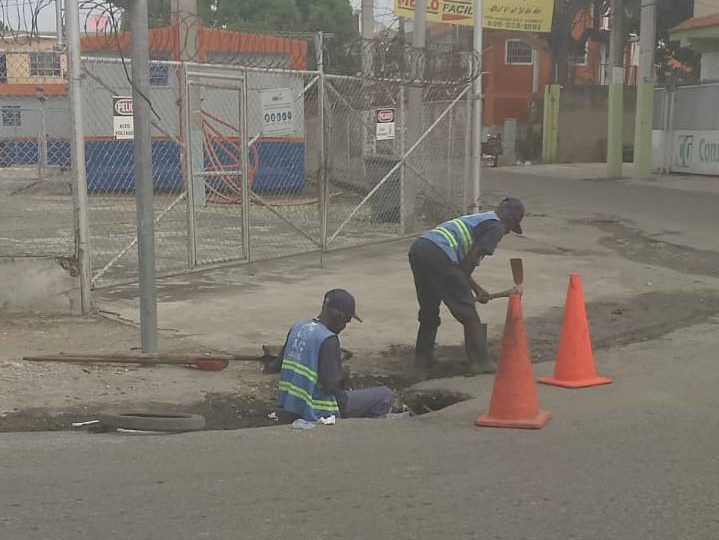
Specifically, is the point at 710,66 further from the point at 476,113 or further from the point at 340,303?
the point at 340,303

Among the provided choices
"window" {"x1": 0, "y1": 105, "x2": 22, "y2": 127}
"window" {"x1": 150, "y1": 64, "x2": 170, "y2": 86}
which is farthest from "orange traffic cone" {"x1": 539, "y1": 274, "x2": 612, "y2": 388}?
"window" {"x1": 0, "y1": 105, "x2": 22, "y2": 127}

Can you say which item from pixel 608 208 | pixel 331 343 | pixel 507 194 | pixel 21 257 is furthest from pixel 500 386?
pixel 507 194

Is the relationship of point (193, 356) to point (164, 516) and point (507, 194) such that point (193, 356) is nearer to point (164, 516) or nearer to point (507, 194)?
point (164, 516)

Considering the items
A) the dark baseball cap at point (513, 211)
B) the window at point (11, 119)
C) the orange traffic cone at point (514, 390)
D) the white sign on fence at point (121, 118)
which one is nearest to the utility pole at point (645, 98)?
the window at point (11, 119)

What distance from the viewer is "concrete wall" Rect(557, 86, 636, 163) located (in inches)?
1613

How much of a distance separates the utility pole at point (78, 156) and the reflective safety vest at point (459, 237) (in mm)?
3075

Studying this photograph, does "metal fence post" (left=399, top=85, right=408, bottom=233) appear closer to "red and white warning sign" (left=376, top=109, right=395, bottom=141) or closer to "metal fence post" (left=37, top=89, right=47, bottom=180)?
"red and white warning sign" (left=376, top=109, right=395, bottom=141)

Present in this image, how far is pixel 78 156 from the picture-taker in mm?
7820

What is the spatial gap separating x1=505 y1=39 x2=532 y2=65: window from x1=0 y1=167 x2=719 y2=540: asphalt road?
45168 millimetres

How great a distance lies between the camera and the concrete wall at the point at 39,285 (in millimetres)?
8148

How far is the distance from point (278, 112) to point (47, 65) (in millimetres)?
2923

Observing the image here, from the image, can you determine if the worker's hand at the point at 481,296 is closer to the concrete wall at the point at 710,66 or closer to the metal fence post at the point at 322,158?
the metal fence post at the point at 322,158

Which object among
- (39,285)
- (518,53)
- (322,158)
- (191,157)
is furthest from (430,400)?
(518,53)

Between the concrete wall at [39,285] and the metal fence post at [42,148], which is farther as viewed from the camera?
the metal fence post at [42,148]
